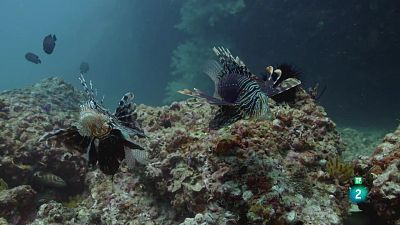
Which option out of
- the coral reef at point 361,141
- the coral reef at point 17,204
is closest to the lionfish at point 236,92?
the coral reef at point 17,204

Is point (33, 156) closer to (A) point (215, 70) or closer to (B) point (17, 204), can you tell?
(B) point (17, 204)

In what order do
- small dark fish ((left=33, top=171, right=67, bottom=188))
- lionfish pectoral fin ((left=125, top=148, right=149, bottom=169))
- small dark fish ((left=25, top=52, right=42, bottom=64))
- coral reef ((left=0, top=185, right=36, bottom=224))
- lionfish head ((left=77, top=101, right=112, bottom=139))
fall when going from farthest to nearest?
1. small dark fish ((left=25, top=52, right=42, bottom=64))
2. small dark fish ((left=33, top=171, right=67, bottom=188))
3. coral reef ((left=0, top=185, right=36, bottom=224))
4. lionfish pectoral fin ((left=125, top=148, right=149, bottom=169))
5. lionfish head ((left=77, top=101, right=112, bottom=139))

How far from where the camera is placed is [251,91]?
3.03m

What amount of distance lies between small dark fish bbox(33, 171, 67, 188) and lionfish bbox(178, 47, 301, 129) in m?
3.34

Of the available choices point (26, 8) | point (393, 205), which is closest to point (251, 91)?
point (393, 205)

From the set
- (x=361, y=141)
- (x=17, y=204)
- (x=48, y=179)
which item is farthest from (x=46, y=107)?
(x=361, y=141)

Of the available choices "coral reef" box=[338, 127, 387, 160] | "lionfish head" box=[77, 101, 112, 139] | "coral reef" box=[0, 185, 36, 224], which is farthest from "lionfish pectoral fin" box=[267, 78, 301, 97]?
"coral reef" box=[338, 127, 387, 160]

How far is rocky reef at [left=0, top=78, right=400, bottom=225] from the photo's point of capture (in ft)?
9.92

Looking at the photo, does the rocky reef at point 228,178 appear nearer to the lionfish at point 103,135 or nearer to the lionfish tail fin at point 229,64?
the lionfish tail fin at point 229,64

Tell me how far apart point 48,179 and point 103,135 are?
3.09 meters

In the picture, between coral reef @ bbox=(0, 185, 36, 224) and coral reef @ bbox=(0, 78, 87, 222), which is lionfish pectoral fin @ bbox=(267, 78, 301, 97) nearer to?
coral reef @ bbox=(0, 78, 87, 222)

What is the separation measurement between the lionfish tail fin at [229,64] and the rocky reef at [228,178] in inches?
26.3

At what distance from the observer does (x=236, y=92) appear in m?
3.15

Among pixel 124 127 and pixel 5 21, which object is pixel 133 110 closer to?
pixel 124 127
